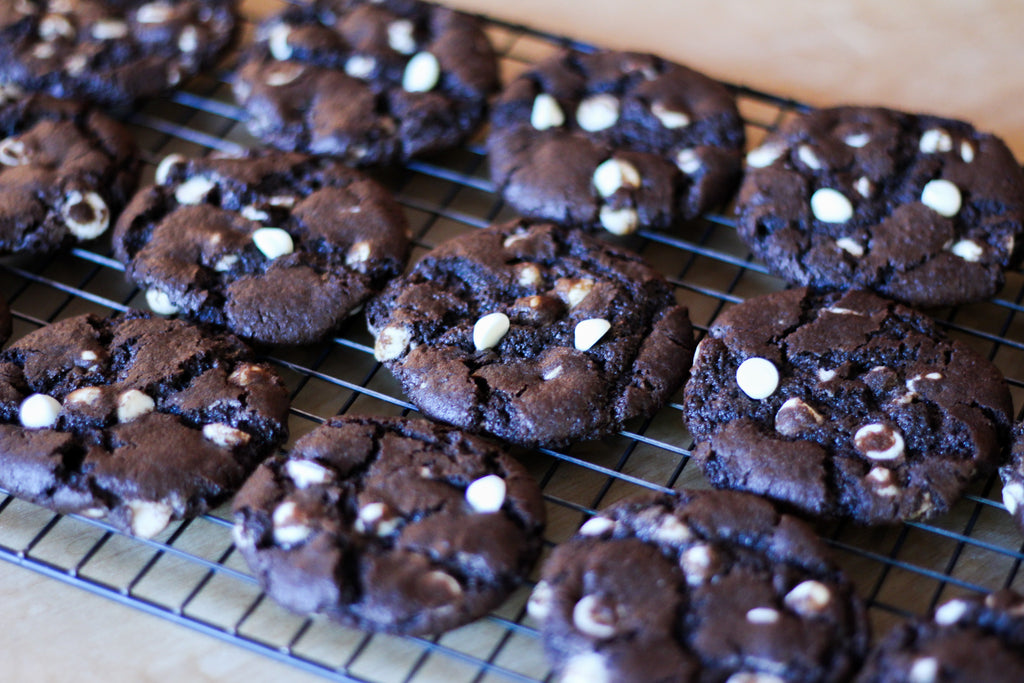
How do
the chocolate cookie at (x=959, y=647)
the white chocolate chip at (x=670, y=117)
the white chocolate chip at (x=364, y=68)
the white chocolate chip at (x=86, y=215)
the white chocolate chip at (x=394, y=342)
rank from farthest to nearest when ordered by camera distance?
the white chocolate chip at (x=364, y=68), the white chocolate chip at (x=670, y=117), the white chocolate chip at (x=86, y=215), the white chocolate chip at (x=394, y=342), the chocolate cookie at (x=959, y=647)

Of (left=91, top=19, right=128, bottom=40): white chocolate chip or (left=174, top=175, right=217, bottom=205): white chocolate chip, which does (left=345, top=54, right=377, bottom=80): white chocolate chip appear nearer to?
(left=174, top=175, right=217, bottom=205): white chocolate chip

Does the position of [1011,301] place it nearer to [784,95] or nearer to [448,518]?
[784,95]

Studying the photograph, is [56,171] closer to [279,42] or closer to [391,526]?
[279,42]

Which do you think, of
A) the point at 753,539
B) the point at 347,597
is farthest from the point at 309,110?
the point at 753,539

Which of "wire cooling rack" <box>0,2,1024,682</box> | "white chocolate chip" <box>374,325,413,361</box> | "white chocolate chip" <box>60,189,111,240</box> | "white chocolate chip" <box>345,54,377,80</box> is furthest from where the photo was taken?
"white chocolate chip" <box>345,54,377,80</box>

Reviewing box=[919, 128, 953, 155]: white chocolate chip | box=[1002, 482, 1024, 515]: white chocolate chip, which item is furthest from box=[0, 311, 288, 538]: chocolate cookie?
box=[919, 128, 953, 155]: white chocolate chip

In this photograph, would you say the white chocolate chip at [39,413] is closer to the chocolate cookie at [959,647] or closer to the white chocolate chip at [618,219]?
the white chocolate chip at [618,219]

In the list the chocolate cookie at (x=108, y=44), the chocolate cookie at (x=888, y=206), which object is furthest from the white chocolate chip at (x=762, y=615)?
the chocolate cookie at (x=108, y=44)

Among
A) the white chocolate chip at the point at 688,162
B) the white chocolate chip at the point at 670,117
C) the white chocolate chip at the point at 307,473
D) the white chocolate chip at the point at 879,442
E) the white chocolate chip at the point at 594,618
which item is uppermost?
the white chocolate chip at the point at 670,117
